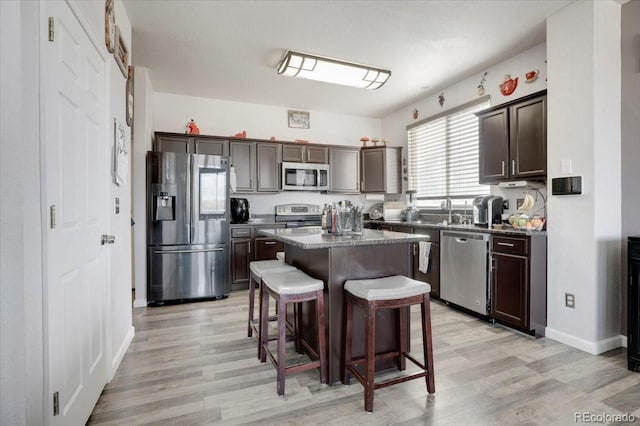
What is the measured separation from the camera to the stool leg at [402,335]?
2.18 meters

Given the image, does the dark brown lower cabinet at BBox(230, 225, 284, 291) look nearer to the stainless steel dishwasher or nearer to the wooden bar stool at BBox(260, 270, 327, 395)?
the stainless steel dishwasher

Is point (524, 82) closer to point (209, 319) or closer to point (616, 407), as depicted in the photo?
point (616, 407)

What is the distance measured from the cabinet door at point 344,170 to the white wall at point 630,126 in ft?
11.4

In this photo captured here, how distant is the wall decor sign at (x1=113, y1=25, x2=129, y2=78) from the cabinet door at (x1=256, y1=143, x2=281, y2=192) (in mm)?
2365

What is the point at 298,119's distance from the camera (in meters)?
5.45

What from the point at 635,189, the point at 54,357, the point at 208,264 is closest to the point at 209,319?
the point at 208,264

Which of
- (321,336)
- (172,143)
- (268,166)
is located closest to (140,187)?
(172,143)

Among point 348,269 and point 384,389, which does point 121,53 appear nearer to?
point 348,269

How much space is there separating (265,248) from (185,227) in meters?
1.15

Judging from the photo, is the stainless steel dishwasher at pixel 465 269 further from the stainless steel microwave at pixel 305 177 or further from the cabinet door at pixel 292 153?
the cabinet door at pixel 292 153

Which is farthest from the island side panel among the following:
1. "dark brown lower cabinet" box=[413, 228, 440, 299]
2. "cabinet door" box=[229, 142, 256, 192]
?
"cabinet door" box=[229, 142, 256, 192]

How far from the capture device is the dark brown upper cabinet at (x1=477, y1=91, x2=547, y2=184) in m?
2.95

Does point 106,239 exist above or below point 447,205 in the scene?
below

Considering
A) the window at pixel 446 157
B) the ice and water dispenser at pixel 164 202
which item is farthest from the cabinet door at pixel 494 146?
the ice and water dispenser at pixel 164 202
